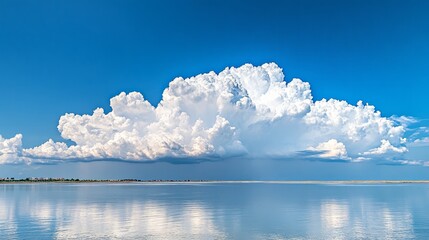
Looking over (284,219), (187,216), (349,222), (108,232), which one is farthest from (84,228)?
(349,222)

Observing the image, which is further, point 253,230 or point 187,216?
point 187,216

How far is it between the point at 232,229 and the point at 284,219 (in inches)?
408

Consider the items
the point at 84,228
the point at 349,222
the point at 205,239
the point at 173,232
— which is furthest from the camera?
the point at 349,222

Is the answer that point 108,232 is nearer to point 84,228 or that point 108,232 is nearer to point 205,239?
point 84,228

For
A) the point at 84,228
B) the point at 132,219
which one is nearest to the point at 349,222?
the point at 132,219

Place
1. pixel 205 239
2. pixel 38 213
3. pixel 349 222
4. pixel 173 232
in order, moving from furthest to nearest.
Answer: pixel 38 213 → pixel 349 222 → pixel 173 232 → pixel 205 239

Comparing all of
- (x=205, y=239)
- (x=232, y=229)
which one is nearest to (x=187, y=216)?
(x=232, y=229)

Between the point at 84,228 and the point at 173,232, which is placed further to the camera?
the point at 84,228

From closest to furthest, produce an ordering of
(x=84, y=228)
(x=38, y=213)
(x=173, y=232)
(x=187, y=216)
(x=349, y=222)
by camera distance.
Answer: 1. (x=173, y=232)
2. (x=84, y=228)
3. (x=349, y=222)
4. (x=187, y=216)
5. (x=38, y=213)

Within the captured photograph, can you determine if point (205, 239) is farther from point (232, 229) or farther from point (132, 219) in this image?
point (132, 219)

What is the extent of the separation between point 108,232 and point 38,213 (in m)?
22.8

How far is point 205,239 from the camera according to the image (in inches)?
1399

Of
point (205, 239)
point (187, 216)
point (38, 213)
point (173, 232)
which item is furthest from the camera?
point (38, 213)

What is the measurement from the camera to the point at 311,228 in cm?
4219
